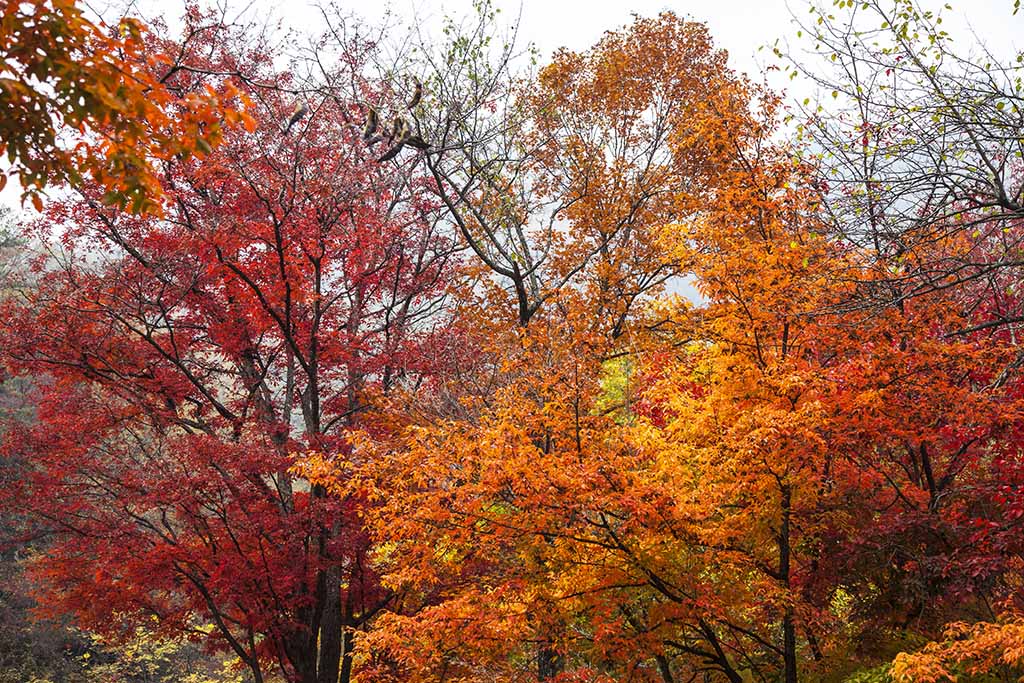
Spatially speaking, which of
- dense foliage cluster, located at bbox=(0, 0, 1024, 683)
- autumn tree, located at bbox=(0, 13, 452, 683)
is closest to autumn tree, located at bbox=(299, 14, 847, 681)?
dense foliage cluster, located at bbox=(0, 0, 1024, 683)

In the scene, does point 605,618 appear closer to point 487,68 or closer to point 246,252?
point 246,252

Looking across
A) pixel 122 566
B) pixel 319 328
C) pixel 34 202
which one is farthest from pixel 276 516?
pixel 34 202

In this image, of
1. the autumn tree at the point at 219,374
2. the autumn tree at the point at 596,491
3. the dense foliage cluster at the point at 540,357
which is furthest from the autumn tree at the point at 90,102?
the autumn tree at the point at 219,374

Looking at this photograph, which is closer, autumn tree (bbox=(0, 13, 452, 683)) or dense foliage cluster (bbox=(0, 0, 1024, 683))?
dense foliage cluster (bbox=(0, 0, 1024, 683))

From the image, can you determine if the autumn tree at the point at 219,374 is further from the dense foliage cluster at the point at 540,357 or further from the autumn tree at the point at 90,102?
the autumn tree at the point at 90,102

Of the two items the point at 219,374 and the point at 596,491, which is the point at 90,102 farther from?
the point at 219,374

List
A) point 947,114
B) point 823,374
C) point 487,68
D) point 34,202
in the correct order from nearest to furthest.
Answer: point 34,202, point 947,114, point 823,374, point 487,68

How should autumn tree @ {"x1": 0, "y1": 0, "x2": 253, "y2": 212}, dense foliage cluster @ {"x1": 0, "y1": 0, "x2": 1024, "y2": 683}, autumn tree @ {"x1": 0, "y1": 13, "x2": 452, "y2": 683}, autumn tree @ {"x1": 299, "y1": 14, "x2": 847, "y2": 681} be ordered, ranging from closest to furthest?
1. autumn tree @ {"x1": 0, "y1": 0, "x2": 253, "y2": 212}
2. dense foliage cluster @ {"x1": 0, "y1": 0, "x2": 1024, "y2": 683}
3. autumn tree @ {"x1": 299, "y1": 14, "x2": 847, "y2": 681}
4. autumn tree @ {"x1": 0, "y1": 13, "x2": 452, "y2": 683}

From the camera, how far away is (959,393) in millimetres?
8406

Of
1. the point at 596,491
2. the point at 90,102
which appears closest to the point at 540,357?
the point at 596,491

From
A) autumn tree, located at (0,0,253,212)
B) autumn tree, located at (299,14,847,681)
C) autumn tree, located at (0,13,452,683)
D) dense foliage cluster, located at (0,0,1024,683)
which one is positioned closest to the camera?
autumn tree, located at (0,0,253,212)

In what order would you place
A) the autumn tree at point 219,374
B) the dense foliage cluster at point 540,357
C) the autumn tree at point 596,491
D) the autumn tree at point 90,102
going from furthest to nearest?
1. the autumn tree at point 219,374
2. the autumn tree at point 596,491
3. the dense foliage cluster at point 540,357
4. the autumn tree at point 90,102

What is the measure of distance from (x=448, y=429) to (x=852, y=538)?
180 inches

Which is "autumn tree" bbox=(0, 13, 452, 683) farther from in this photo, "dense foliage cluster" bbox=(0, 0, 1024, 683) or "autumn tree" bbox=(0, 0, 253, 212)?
"autumn tree" bbox=(0, 0, 253, 212)
